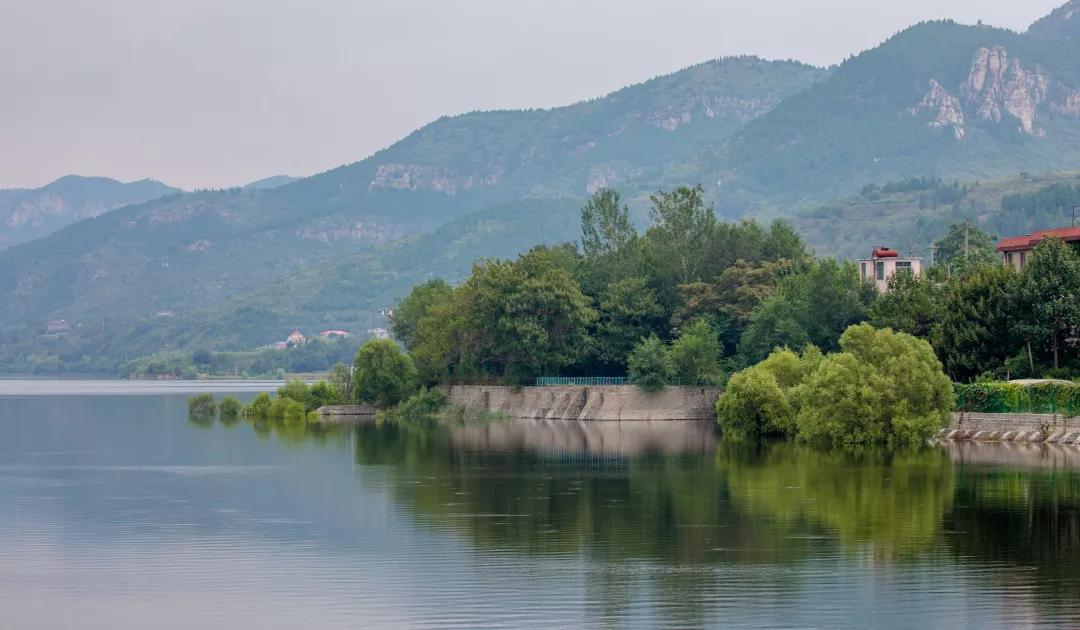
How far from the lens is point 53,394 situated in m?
186

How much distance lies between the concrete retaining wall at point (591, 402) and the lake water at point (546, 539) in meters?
26.2

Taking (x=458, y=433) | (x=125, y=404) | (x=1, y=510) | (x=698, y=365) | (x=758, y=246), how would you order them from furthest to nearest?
(x=125, y=404) → (x=758, y=246) → (x=698, y=365) → (x=458, y=433) → (x=1, y=510)

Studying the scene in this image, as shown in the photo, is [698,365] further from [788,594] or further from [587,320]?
[788,594]

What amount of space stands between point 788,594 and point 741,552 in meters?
6.10

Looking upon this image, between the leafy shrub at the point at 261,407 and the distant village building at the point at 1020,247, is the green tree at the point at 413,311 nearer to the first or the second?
the leafy shrub at the point at 261,407

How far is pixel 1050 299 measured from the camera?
79.5 metres

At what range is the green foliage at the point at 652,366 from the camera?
101 meters

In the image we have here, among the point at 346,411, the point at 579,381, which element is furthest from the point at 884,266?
the point at 346,411

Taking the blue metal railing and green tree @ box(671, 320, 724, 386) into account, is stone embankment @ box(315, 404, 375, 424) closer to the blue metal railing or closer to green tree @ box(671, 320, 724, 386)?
the blue metal railing

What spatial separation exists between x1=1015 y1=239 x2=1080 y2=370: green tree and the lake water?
1069cm

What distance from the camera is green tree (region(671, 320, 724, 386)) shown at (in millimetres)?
100438

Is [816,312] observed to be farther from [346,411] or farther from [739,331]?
[346,411]

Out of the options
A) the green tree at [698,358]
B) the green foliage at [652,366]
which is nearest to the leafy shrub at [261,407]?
the green foliage at [652,366]

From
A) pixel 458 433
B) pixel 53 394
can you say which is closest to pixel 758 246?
pixel 458 433
